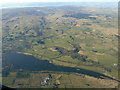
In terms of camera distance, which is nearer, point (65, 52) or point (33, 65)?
point (33, 65)

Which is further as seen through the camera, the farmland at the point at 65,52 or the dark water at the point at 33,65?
the dark water at the point at 33,65

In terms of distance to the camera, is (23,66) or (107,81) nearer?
(107,81)

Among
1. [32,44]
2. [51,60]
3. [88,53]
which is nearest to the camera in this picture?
[51,60]

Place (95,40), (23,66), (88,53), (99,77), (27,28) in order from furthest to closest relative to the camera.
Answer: (27,28) < (95,40) < (88,53) < (23,66) < (99,77)

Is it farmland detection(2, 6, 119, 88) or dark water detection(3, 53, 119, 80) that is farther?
dark water detection(3, 53, 119, 80)

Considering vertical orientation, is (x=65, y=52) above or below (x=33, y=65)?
above

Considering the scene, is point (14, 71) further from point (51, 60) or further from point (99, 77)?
point (99, 77)

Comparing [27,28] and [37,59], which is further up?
[27,28]

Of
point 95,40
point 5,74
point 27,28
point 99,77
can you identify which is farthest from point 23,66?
point 27,28
